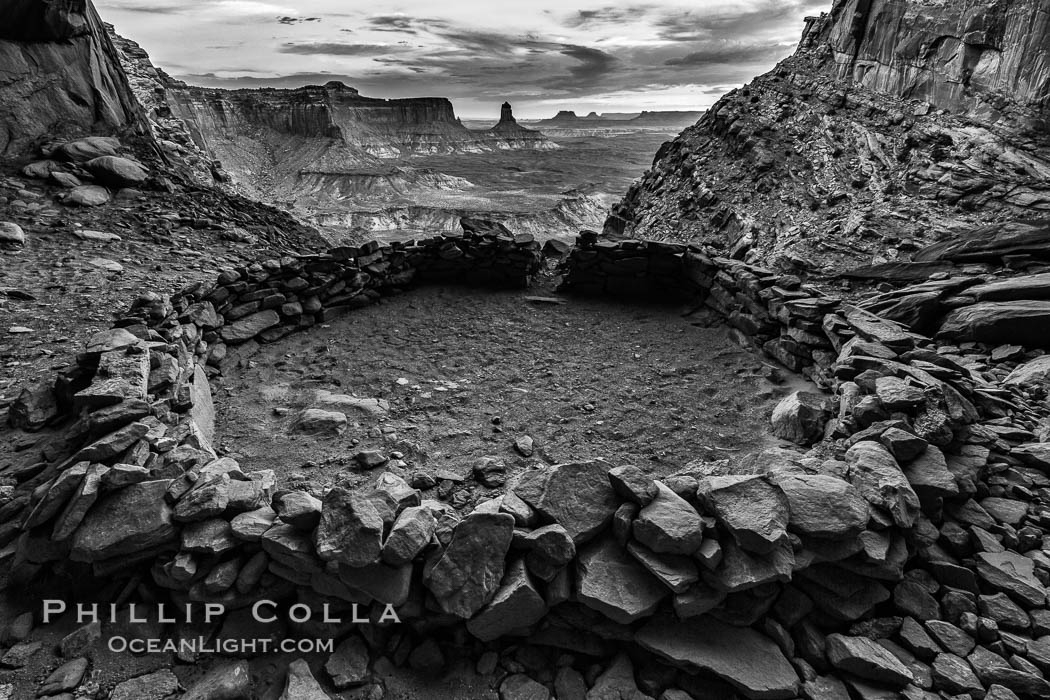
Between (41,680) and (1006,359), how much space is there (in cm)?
976

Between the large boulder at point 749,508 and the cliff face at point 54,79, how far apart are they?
18583 millimetres

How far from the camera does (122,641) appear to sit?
342 cm

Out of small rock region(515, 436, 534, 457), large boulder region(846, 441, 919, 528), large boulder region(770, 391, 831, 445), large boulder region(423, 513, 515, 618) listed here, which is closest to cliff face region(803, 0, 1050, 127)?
large boulder region(770, 391, 831, 445)

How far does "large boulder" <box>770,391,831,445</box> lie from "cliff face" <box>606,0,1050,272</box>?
7860 millimetres

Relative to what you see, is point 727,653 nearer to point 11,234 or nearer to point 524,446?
point 524,446

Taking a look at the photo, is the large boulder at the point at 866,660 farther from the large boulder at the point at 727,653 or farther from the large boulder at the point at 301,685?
the large boulder at the point at 301,685

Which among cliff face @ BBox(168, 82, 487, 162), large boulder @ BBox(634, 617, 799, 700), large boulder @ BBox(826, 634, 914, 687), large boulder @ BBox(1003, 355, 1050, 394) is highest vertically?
cliff face @ BBox(168, 82, 487, 162)

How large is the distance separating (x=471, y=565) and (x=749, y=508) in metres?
1.95

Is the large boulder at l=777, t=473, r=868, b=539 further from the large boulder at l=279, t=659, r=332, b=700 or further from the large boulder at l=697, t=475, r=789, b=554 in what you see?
the large boulder at l=279, t=659, r=332, b=700

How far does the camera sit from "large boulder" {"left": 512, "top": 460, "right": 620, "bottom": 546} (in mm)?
3693

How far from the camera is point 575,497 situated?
3.83m

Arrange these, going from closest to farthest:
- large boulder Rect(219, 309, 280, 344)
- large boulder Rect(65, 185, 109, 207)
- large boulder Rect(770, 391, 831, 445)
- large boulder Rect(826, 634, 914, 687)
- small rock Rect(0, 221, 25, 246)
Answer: large boulder Rect(826, 634, 914, 687), large boulder Rect(770, 391, 831, 445), large boulder Rect(219, 309, 280, 344), small rock Rect(0, 221, 25, 246), large boulder Rect(65, 185, 109, 207)

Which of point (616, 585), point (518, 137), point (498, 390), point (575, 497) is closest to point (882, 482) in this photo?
point (616, 585)

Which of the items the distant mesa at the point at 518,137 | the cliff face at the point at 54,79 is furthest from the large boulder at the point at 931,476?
the distant mesa at the point at 518,137
